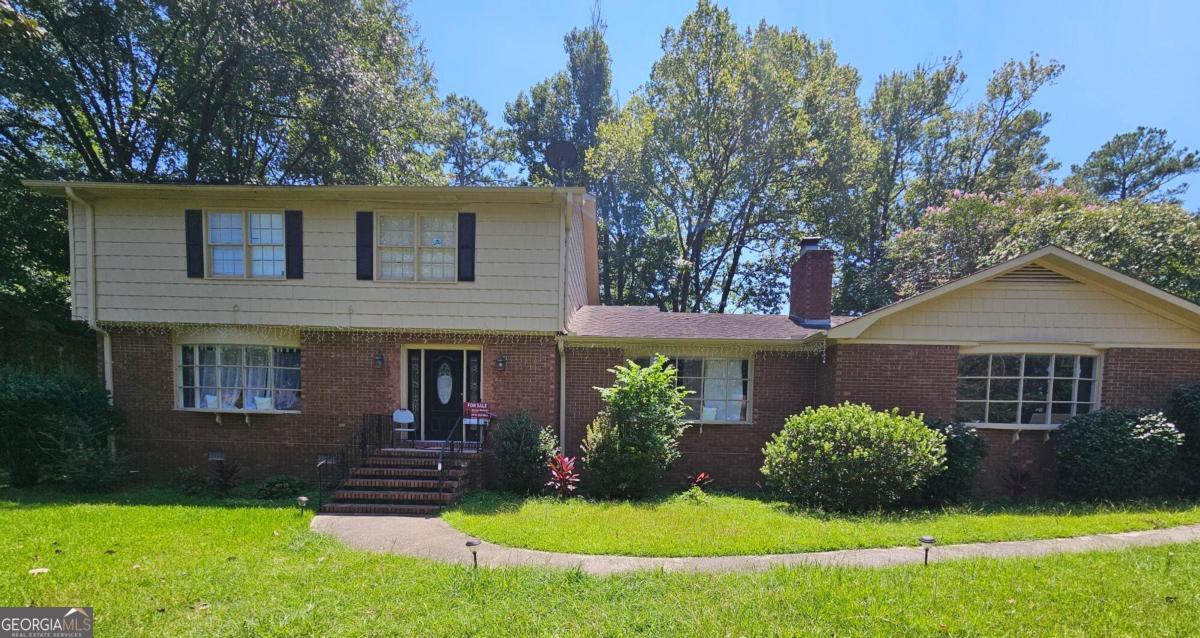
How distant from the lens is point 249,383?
9.45 m

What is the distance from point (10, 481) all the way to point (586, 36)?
26.7 m

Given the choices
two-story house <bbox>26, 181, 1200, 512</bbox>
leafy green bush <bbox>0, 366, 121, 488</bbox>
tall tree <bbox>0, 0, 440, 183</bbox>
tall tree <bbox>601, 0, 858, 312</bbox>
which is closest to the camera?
leafy green bush <bbox>0, 366, 121, 488</bbox>

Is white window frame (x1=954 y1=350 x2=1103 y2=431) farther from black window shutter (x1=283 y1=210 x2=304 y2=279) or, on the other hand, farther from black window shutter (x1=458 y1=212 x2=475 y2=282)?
black window shutter (x1=283 y1=210 x2=304 y2=279)

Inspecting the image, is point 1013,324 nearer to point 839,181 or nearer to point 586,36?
point 839,181

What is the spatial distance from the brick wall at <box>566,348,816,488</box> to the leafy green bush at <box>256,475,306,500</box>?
575cm

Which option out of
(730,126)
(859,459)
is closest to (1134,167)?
(730,126)

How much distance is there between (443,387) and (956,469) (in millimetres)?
9554

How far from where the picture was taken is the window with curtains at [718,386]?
9.82 metres

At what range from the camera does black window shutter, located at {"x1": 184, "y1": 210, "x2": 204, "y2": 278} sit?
8.98 m

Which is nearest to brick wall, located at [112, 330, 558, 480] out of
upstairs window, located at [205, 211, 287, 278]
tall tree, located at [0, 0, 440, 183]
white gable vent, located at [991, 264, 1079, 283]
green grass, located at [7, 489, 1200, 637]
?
upstairs window, located at [205, 211, 287, 278]

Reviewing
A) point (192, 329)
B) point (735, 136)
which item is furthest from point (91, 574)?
point (735, 136)

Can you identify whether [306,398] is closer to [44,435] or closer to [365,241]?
[365,241]

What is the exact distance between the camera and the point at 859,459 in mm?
7203

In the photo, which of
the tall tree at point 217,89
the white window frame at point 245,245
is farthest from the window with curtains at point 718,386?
the tall tree at point 217,89
